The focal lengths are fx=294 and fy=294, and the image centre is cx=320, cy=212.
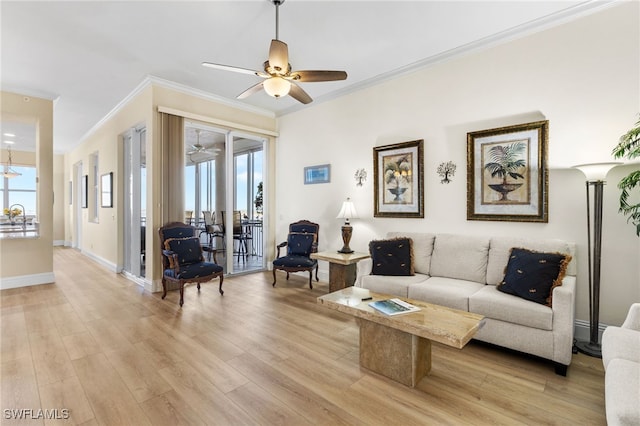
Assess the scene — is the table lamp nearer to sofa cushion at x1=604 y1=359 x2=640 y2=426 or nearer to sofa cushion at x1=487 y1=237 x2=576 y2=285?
sofa cushion at x1=487 y1=237 x2=576 y2=285

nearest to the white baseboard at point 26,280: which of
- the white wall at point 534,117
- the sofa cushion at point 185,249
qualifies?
the sofa cushion at point 185,249

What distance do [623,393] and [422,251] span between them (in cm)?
236

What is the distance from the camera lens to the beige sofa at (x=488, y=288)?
7.60 ft

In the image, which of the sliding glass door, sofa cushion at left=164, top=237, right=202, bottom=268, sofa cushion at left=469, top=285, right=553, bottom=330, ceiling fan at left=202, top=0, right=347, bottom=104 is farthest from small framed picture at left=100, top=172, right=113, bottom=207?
sofa cushion at left=469, top=285, right=553, bottom=330

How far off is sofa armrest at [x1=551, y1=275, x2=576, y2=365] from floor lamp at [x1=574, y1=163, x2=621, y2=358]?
0.53 metres

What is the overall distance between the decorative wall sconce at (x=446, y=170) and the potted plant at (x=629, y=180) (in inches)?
56.3

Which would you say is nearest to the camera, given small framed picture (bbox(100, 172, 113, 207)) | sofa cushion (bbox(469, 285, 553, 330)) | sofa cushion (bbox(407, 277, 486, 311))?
sofa cushion (bbox(469, 285, 553, 330))

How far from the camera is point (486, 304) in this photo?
262 centimetres

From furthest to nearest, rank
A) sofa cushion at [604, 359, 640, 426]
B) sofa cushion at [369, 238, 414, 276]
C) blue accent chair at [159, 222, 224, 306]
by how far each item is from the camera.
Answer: blue accent chair at [159, 222, 224, 306] → sofa cushion at [369, 238, 414, 276] → sofa cushion at [604, 359, 640, 426]

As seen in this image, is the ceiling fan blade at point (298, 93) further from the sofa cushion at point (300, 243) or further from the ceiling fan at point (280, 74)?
the sofa cushion at point (300, 243)

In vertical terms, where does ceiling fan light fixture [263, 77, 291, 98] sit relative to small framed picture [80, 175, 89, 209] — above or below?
above

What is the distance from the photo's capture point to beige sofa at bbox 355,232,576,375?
7.60ft

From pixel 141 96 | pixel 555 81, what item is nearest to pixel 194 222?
pixel 141 96

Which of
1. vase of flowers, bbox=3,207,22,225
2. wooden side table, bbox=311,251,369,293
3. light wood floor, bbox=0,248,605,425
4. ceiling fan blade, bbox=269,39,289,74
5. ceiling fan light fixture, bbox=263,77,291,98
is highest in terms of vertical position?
ceiling fan blade, bbox=269,39,289,74
